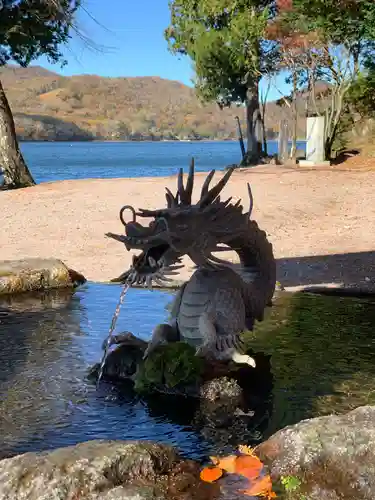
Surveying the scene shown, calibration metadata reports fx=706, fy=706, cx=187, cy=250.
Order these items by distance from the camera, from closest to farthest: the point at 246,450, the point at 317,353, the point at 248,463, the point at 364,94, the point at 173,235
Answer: the point at 248,463, the point at 246,450, the point at 173,235, the point at 317,353, the point at 364,94

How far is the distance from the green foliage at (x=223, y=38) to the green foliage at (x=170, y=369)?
2810cm

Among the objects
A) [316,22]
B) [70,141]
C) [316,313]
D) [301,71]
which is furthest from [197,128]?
[316,313]

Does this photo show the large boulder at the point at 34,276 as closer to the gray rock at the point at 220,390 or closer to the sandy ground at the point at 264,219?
the sandy ground at the point at 264,219

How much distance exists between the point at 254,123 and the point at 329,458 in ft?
108

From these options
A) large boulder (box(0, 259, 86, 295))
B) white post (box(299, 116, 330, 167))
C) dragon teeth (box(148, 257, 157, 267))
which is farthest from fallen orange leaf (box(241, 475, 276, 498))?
white post (box(299, 116, 330, 167))

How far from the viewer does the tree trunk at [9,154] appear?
24547 millimetres

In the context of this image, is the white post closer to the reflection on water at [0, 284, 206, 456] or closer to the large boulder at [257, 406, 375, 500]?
the reflection on water at [0, 284, 206, 456]

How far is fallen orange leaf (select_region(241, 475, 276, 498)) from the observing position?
429cm

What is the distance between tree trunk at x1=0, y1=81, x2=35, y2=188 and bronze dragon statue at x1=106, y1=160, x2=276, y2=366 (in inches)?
745

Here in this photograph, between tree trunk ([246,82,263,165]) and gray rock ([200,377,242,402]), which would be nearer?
gray rock ([200,377,242,402])

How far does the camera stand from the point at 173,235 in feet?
18.4

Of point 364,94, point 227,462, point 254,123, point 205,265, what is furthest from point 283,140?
point 227,462

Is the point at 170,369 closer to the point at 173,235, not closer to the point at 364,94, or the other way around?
the point at 173,235

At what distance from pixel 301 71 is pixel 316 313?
26984 millimetres
